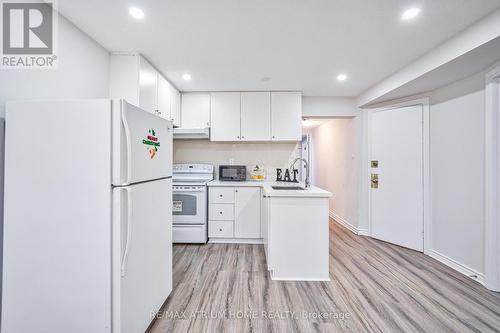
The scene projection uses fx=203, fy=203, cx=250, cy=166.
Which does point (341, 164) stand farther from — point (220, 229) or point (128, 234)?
point (128, 234)

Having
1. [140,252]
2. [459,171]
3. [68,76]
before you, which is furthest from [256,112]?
[459,171]

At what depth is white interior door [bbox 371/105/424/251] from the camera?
2926 millimetres

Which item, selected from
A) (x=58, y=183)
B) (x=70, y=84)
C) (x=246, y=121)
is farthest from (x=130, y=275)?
(x=246, y=121)

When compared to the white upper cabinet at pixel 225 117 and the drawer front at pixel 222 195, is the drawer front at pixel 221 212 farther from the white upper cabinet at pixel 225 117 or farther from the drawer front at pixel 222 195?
the white upper cabinet at pixel 225 117

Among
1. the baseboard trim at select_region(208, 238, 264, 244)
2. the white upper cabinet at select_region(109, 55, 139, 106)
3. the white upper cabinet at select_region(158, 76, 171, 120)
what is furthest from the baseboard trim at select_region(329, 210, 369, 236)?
the white upper cabinet at select_region(109, 55, 139, 106)

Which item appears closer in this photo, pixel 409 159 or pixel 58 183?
pixel 58 183

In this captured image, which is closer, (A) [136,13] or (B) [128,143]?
(B) [128,143]

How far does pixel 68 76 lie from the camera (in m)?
1.70

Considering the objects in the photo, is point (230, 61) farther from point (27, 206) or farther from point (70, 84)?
point (27, 206)

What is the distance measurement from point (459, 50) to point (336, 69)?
1.12 meters

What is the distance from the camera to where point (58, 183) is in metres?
1.20

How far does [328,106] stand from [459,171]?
80.1 inches

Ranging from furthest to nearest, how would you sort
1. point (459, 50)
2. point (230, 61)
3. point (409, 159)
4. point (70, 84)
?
point (409, 159), point (230, 61), point (459, 50), point (70, 84)

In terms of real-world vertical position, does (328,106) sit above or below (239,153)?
above
